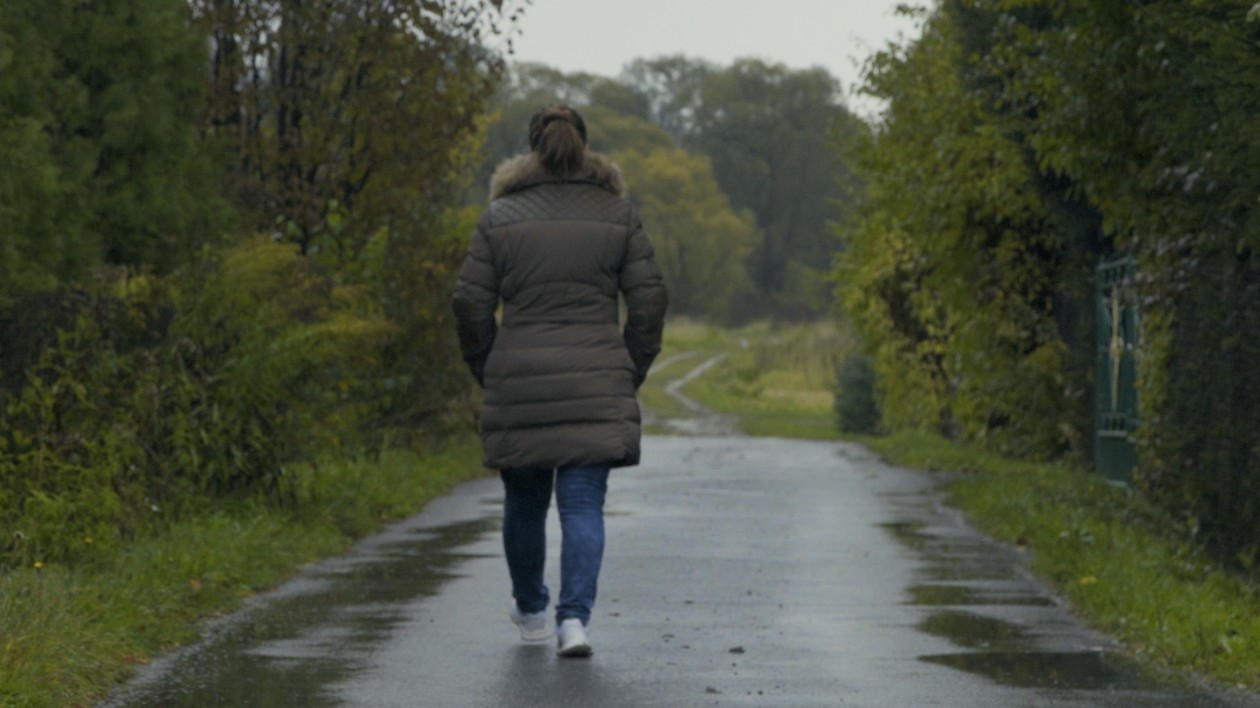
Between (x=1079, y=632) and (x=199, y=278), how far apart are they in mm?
6035

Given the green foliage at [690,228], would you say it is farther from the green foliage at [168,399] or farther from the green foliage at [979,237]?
the green foliage at [168,399]

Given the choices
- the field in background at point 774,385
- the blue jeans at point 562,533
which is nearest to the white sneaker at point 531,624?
the blue jeans at point 562,533

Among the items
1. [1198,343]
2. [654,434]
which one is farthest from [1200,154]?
[654,434]

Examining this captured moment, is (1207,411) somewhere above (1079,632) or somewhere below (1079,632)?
above

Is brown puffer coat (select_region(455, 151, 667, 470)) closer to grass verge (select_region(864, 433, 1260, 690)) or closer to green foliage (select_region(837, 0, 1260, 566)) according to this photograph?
grass verge (select_region(864, 433, 1260, 690))

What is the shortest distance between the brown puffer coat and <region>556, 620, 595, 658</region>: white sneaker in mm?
583

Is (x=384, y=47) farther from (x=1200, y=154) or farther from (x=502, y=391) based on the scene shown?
(x=502, y=391)

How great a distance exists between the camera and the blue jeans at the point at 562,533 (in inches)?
310

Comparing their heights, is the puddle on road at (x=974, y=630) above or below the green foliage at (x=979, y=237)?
below

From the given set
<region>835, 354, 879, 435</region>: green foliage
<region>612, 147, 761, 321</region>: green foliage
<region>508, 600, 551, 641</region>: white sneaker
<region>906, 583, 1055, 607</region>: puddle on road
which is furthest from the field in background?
<region>508, 600, 551, 641</region>: white sneaker

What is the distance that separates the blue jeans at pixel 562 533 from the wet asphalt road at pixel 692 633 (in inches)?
8.3

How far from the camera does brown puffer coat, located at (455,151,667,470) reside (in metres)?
7.78

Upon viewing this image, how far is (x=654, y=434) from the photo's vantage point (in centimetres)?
3628

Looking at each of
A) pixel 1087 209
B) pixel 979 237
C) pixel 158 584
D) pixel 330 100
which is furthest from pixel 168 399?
pixel 979 237
